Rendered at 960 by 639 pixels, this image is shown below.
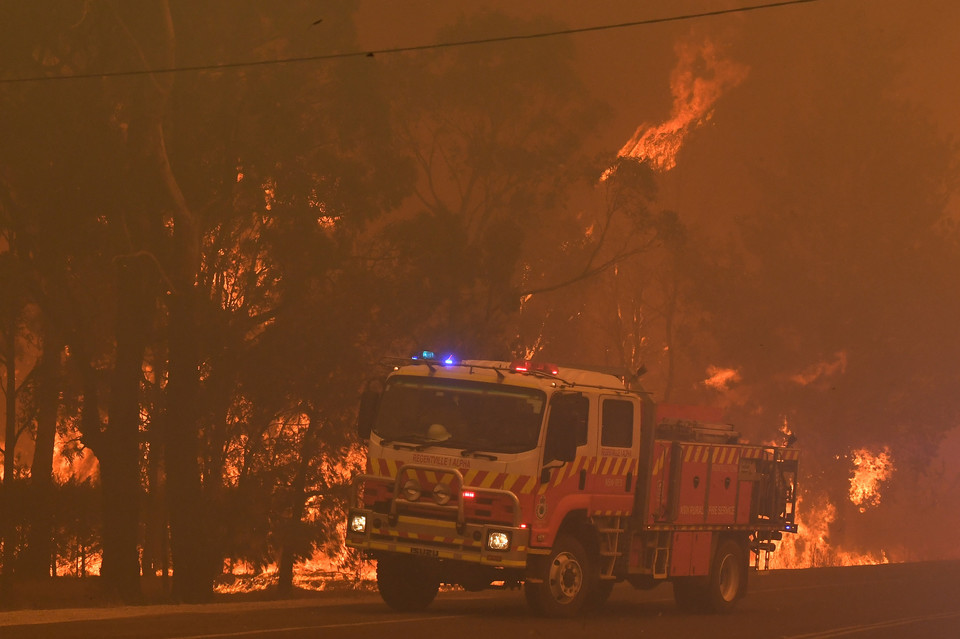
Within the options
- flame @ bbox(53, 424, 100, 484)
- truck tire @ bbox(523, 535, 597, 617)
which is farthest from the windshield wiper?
flame @ bbox(53, 424, 100, 484)

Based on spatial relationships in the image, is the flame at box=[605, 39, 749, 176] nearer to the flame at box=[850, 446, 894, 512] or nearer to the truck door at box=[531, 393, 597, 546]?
the flame at box=[850, 446, 894, 512]

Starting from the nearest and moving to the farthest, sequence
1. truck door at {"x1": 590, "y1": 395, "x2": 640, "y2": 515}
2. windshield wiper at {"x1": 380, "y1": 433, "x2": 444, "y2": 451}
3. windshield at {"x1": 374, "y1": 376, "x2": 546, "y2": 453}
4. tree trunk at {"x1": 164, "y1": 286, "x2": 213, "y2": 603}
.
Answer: windshield at {"x1": 374, "y1": 376, "x2": 546, "y2": 453} → windshield wiper at {"x1": 380, "y1": 433, "x2": 444, "y2": 451} → truck door at {"x1": 590, "y1": 395, "x2": 640, "y2": 515} → tree trunk at {"x1": 164, "y1": 286, "x2": 213, "y2": 603}

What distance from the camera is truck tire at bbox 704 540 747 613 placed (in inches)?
711

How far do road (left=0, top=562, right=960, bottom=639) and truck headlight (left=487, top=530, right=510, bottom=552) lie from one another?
31.2 inches

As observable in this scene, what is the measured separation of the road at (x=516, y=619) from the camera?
12844 millimetres

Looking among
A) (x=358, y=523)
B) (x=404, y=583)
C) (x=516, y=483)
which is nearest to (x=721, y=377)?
(x=404, y=583)

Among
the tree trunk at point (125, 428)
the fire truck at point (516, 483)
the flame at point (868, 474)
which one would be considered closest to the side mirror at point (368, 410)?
the fire truck at point (516, 483)

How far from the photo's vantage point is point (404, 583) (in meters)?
15.6

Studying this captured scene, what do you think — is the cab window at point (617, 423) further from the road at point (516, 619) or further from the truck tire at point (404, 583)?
the truck tire at point (404, 583)

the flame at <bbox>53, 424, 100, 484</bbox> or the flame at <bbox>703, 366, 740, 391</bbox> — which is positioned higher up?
the flame at <bbox>703, 366, 740, 391</bbox>

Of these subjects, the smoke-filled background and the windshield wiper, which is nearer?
the windshield wiper

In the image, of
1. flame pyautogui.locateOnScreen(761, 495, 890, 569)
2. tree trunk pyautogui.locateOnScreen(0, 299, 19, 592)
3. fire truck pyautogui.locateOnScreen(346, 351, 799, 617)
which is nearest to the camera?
fire truck pyautogui.locateOnScreen(346, 351, 799, 617)

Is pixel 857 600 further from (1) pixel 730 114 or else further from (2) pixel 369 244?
(1) pixel 730 114

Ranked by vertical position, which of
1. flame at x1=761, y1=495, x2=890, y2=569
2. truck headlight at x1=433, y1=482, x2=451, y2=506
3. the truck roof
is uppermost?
the truck roof
